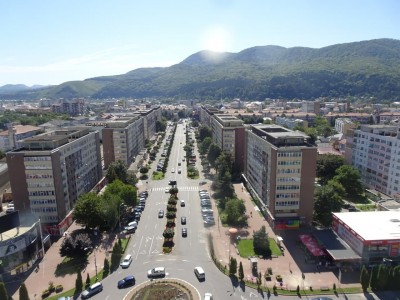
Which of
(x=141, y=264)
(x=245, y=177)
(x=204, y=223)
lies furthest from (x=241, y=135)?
(x=141, y=264)

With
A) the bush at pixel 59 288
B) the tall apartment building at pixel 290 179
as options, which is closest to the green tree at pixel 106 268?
the bush at pixel 59 288

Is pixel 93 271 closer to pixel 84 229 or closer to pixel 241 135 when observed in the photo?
pixel 84 229

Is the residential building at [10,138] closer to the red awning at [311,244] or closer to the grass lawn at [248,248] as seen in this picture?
the grass lawn at [248,248]

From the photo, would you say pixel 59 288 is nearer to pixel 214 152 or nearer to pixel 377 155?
pixel 214 152

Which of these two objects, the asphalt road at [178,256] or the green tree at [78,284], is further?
the asphalt road at [178,256]

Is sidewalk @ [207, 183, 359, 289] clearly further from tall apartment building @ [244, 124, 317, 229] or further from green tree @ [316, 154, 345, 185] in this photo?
green tree @ [316, 154, 345, 185]

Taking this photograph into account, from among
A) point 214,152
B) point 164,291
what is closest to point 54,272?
point 164,291

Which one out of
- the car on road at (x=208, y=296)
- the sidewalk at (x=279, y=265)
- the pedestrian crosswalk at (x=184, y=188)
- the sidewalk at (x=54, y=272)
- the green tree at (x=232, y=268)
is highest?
the green tree at (x=232, y=268)
